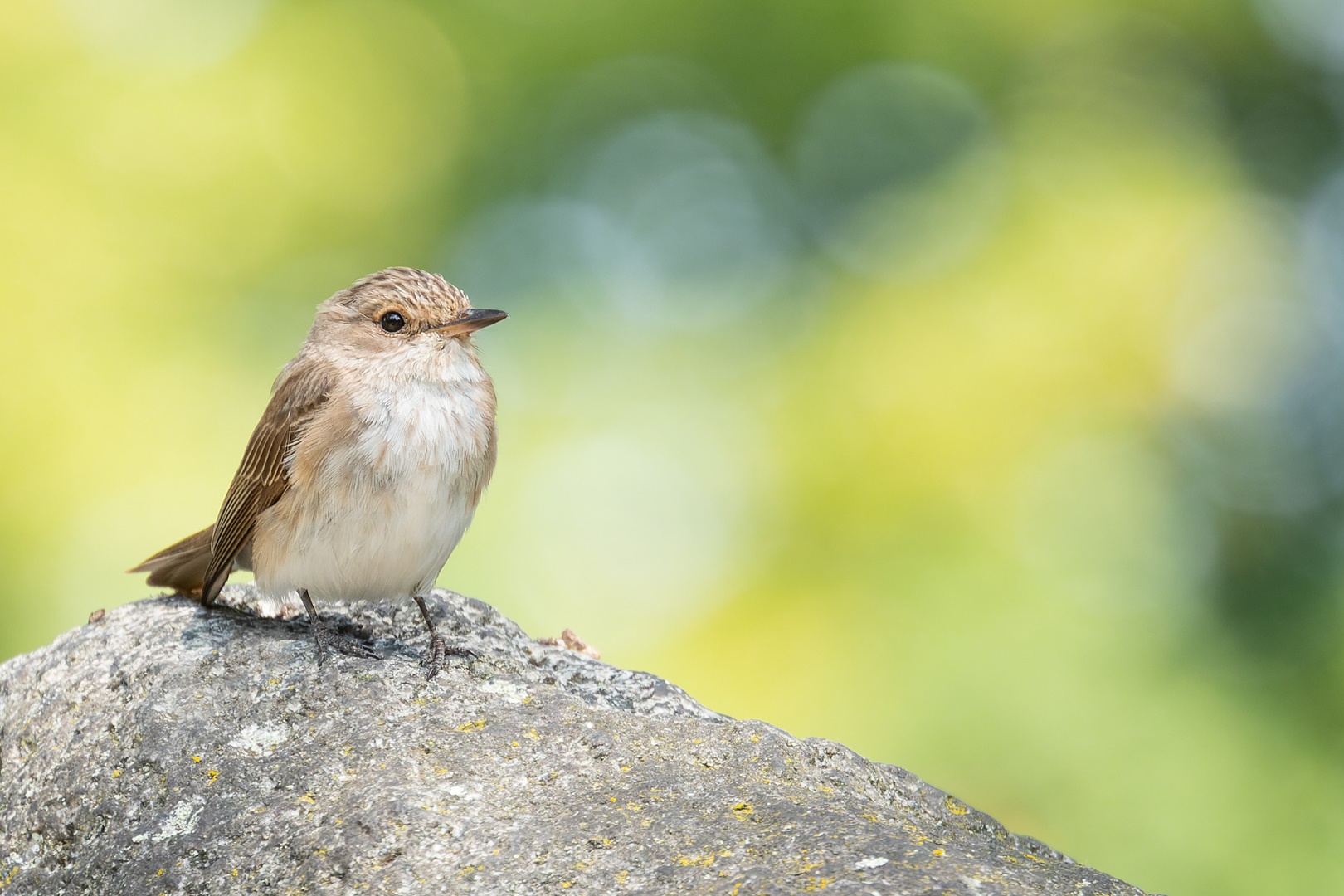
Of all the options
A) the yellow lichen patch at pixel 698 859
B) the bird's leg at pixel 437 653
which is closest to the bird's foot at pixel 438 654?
the bird's leg at pixel 437 653

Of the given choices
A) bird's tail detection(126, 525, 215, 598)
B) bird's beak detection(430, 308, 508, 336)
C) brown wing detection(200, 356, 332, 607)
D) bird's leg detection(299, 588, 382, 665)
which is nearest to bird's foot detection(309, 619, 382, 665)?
bird's leg detection(299, 588, 382, 665)

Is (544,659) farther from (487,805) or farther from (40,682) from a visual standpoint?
(40,682)

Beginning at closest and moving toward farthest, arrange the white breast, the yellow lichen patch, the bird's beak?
the yellow lichen patch < the white breast < the bird's beak

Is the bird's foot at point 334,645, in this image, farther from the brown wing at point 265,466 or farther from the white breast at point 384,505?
the brown wing at point 265,466

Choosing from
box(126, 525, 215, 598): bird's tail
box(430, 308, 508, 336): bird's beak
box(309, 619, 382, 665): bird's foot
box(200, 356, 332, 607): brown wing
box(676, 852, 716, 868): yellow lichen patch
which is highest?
box(430, 308, 508, 336): bird's beak

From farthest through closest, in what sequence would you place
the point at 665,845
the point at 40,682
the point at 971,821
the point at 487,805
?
the point at 40,682 < the point at 971,821 < the point at 487,805 < the point at 665,845

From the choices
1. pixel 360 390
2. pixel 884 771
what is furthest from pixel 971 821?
pixel 360 390

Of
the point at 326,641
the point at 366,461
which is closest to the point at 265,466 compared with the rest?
the point at 366,461

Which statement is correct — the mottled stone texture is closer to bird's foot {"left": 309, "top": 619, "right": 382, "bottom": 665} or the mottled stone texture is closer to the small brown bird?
bird's foot {"left": 309, "top": 619, "right": 382, "bottom": 665}
